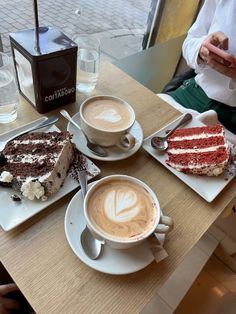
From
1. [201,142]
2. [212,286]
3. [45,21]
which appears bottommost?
[212,286]

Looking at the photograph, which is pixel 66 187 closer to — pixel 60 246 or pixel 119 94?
pixel 60 246

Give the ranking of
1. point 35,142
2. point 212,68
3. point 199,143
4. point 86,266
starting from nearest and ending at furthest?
point 86,266 < point 35,142 < point 199,143 < point 212,68

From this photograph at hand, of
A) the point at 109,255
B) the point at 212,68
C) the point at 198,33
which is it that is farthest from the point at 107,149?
the point at 198,33

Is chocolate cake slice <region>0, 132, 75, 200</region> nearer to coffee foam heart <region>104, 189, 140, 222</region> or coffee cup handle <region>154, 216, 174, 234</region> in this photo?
coffee foam heart <region>104, 189, 140, 222</region>

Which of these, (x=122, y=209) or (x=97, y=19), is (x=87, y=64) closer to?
(x=122, y=209)

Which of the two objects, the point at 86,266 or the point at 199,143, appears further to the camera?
the point at 199,143

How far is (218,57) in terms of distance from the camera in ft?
3.23

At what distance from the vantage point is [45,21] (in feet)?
4.75

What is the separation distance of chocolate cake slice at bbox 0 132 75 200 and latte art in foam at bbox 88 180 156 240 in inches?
3.9

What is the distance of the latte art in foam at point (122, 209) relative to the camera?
55cm

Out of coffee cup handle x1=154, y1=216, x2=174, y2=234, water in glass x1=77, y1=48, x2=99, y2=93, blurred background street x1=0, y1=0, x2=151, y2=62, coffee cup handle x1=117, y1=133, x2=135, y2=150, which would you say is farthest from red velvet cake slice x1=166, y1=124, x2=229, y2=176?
blurred background street x1=0, y1=0, x2=151, y2=62

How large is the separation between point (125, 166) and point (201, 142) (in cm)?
22

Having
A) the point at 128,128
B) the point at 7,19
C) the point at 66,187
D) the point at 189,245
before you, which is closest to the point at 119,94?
the point at 128,128

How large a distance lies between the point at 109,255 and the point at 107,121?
13.0 inches
